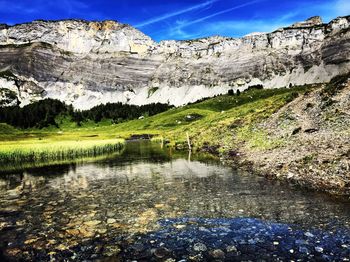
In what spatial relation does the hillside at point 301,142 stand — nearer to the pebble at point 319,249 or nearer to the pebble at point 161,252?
the pebble at point 319,249

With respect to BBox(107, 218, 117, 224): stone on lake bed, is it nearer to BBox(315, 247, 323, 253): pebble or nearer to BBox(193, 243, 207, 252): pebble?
BBox(193, 243, 207, 252): pebble

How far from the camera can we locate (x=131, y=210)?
2270 cm

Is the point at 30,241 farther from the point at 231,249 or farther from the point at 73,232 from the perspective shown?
the point at 231,249

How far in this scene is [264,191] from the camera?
27.0 meters

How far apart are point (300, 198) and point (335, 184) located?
3.52 m

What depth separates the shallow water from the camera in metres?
16.5

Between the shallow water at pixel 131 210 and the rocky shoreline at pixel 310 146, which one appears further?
the rocky shoreline at pixel 310 146

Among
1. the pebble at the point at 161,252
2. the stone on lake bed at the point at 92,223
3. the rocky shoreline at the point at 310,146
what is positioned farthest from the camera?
the rocky shoreline at the point at 310,146

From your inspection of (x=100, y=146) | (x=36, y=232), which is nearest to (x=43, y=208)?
(x=36, y=232)

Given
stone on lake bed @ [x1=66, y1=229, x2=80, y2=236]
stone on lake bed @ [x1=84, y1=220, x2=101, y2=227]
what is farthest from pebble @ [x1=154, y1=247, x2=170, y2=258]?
stone on lake bed @ [x1=84, y1=220, x2=101, y2=227]

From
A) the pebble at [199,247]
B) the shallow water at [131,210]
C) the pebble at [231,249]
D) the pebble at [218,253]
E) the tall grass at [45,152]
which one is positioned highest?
the tall grass at [45,152]

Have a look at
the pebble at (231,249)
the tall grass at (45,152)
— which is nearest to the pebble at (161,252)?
the pebble at (231,249)

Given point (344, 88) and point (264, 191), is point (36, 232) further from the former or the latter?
point (344, 88)

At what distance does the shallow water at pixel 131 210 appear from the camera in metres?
16.5
